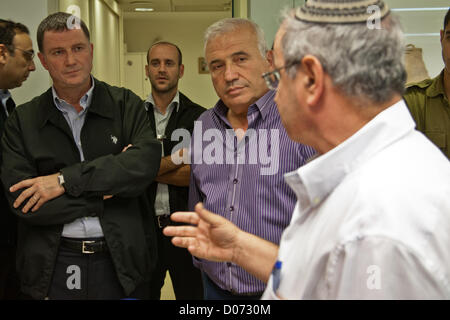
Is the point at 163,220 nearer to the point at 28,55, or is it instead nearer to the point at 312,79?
the point at 28,55

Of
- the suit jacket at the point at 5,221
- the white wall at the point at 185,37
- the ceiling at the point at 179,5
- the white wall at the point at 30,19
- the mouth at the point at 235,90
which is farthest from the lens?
the white wall at the point at 185,37

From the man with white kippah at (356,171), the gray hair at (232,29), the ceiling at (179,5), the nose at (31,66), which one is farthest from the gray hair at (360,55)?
the ceiling at (179,5)

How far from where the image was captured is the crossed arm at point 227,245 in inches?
44.1

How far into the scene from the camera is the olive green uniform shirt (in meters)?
1.93

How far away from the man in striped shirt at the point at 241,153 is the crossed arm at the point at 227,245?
0.41 meters

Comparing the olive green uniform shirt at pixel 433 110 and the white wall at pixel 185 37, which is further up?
the white wall at pixel 185 37

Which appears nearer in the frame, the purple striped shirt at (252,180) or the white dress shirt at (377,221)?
the white dress shirt at (377,221)

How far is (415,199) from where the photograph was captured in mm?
700

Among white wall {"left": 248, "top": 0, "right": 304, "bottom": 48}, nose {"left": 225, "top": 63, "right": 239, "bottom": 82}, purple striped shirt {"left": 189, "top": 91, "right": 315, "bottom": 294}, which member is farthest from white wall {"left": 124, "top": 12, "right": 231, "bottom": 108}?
purple striped shirt {"left": 189, "top": 91, "right": 315, "bottom": 294}

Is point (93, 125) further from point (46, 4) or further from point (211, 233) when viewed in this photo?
point (46, 4)

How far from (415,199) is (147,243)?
1.43m

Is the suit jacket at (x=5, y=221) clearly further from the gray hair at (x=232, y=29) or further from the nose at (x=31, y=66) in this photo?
the gray hair at (x=232, y=29)

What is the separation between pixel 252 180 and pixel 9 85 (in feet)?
4.90

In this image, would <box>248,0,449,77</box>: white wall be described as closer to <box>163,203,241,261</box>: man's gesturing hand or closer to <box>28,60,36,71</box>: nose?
<box>28,60,36,71</box>: nose
